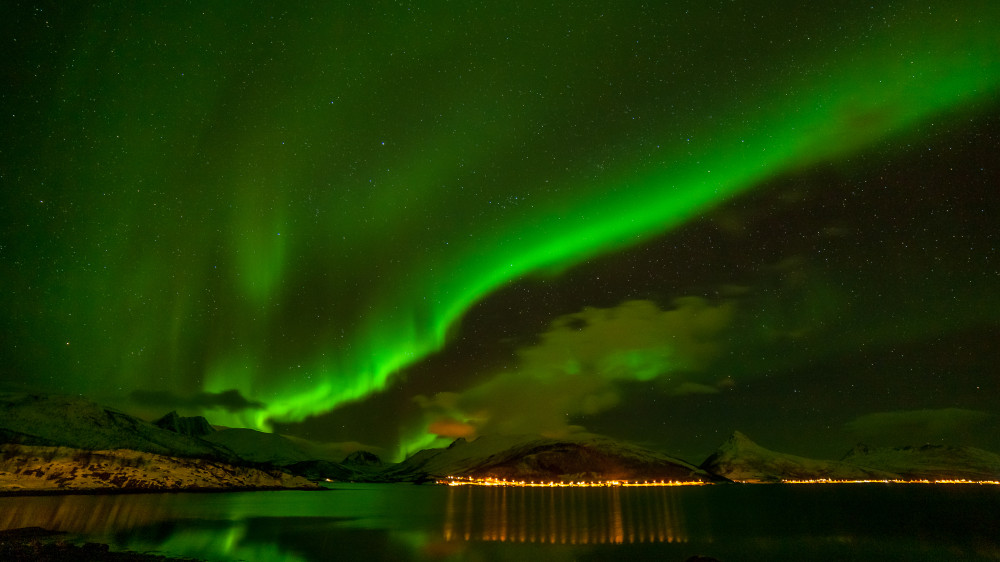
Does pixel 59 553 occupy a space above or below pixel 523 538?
below

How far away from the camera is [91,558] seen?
3869 cm

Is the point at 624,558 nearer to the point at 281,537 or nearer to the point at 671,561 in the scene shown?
the point at 671,561

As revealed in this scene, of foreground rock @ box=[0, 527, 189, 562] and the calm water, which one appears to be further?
the calm water

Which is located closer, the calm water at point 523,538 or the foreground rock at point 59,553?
the foreground rock at point 59,553

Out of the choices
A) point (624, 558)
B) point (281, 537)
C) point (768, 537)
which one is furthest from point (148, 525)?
point (768, 537)

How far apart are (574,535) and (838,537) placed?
32188 mm

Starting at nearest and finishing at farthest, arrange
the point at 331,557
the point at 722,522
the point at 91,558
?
the point at 91,558
the point at 331,557
the point at 722,522

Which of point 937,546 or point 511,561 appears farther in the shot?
point 937,546

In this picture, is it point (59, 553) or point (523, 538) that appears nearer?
point (59, 553)

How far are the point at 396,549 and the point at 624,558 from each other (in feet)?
67.6

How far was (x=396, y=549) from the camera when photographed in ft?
177

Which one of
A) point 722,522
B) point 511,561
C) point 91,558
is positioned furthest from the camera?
point 722,522

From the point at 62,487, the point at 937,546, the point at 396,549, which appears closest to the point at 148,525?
the point at 396,549

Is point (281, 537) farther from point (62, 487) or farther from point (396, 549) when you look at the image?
point (62, 487)
